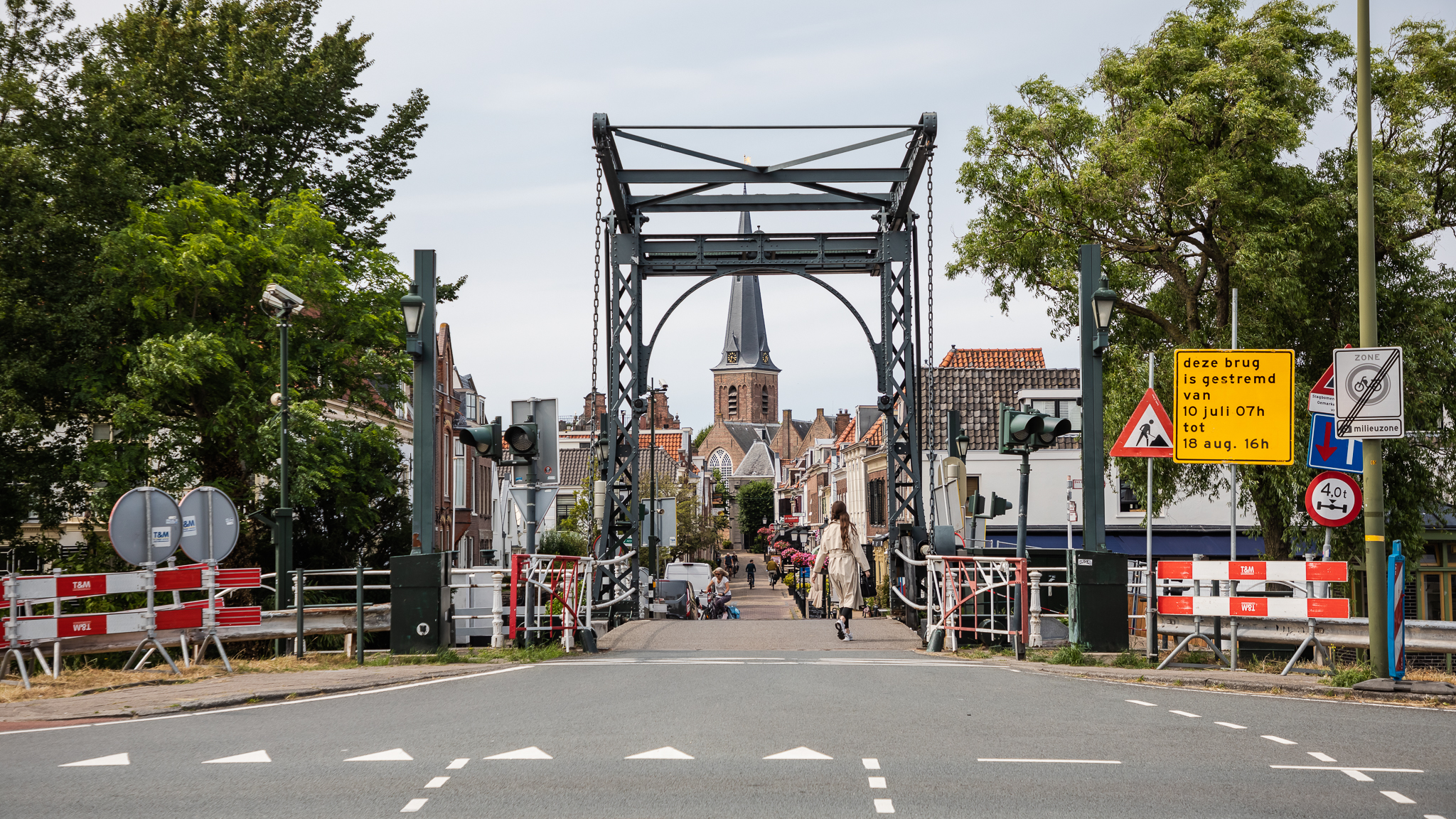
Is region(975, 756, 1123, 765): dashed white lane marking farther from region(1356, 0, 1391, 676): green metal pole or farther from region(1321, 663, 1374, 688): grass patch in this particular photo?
region(1356, 0, 1391, 676): green metal pole

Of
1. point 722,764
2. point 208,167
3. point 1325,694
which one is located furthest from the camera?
point 208,167

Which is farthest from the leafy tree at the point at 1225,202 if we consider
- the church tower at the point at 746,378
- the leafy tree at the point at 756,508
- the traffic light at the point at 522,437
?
the church tower at the point at 746,378

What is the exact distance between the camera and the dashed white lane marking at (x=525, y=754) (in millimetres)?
7297

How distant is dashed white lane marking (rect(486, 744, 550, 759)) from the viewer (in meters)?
7.30

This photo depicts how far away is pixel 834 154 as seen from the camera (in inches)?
797

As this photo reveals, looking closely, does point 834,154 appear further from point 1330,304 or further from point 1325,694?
point 1325,694

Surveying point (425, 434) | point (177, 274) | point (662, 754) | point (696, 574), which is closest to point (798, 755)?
point (662, 754)

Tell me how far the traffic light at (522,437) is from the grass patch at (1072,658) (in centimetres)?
658

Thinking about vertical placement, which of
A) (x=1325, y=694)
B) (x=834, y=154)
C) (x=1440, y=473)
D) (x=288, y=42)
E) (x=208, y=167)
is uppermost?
(x=288, y=42)

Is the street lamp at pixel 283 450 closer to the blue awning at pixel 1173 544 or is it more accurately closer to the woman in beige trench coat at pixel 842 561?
the woman in beige trench coat at pixel 842 561

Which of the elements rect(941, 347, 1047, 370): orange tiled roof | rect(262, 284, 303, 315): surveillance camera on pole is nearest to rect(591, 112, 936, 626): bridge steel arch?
rect(262, 284, 303, 315): surveillance camera on pole

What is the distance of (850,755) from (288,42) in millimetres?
27461

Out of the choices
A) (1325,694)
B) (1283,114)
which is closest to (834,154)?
(1283,114)

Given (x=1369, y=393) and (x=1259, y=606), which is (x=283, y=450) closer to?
(x=1259, y=606)
